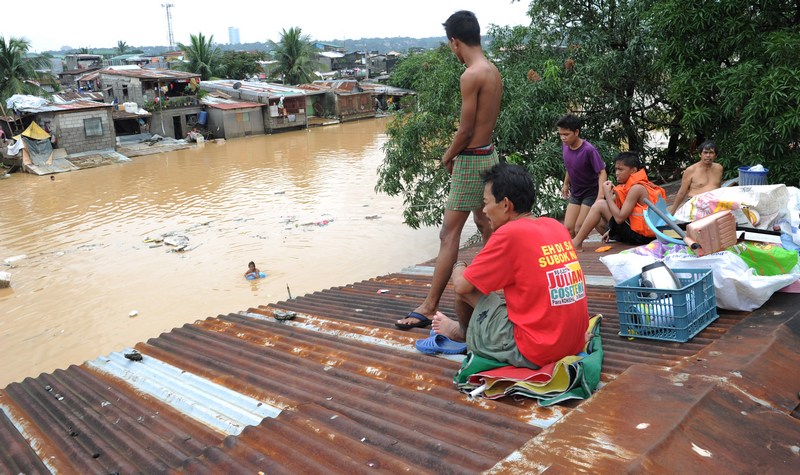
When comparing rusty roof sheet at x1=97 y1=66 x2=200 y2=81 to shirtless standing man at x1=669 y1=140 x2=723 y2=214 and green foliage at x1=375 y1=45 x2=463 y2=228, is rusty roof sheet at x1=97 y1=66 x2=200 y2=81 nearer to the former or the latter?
green foliage at x1=375 y1=45 x2=463 y2=228

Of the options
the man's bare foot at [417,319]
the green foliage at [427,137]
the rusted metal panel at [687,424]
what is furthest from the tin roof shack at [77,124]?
the rusted metal panel at [687,424]

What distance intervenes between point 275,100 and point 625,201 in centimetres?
3570

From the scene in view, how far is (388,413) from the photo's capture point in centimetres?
273

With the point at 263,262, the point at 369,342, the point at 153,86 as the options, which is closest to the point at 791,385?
the point at 369,342

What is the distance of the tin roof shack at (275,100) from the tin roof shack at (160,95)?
330 cm

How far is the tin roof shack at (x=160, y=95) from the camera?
34.7 meters

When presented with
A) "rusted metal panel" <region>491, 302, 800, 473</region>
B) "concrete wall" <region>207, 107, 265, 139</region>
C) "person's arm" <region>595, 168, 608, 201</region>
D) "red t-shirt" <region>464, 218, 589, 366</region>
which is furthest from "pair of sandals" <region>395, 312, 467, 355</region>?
"concrete wall" <region>207, 107, 265, 139</region>

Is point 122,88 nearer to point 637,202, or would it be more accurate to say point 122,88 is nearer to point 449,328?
point 637,202

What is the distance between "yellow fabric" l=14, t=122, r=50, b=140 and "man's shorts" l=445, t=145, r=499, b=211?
29282mm

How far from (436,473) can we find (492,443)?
27cm

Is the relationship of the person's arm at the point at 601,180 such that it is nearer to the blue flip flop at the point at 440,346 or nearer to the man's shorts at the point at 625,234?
the man's shorts at the point at 625,234

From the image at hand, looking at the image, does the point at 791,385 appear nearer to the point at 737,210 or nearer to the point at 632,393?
the point at 632,393

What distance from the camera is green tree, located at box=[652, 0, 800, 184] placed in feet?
22.6

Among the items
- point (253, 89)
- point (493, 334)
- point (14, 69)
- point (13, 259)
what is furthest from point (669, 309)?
point (253, 89)
